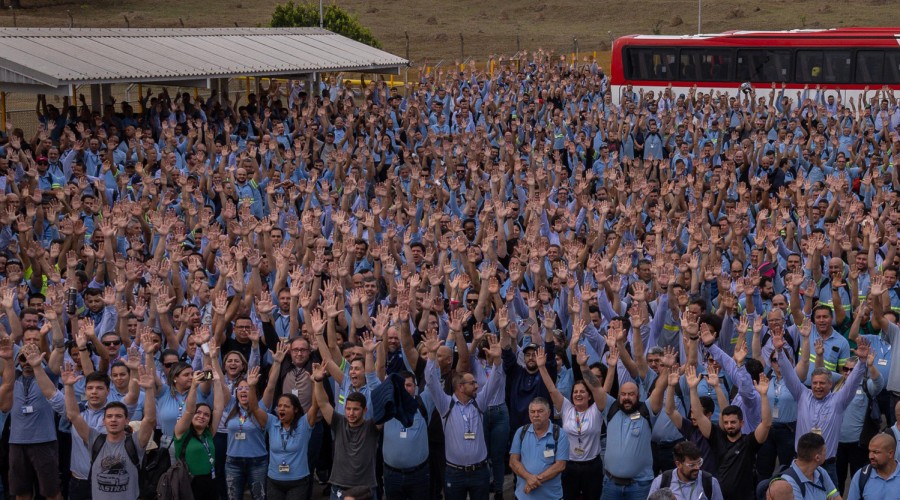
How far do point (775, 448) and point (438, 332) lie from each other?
2870 millimetres

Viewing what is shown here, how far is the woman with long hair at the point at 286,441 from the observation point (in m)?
8.59

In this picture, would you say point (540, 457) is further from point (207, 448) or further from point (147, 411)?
point (147, 411)

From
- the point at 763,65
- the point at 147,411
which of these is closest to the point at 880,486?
the point at 147,411

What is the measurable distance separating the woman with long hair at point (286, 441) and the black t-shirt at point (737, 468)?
286 cm

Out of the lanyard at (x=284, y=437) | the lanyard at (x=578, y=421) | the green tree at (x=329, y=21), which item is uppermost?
the green tree at (x=329, y=21)

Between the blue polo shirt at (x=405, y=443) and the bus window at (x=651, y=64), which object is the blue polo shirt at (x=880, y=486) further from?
the bus window at (x=651, y=64)

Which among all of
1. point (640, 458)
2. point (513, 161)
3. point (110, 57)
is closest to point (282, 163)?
point (513, 161)

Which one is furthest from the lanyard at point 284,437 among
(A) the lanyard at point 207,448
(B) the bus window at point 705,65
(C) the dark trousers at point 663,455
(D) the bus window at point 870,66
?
(B) the bus window at point 705,65

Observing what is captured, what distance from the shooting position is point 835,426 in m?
8.77

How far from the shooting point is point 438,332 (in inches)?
404

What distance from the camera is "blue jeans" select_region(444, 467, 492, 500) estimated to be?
8898 mm

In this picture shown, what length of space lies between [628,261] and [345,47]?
1581cm

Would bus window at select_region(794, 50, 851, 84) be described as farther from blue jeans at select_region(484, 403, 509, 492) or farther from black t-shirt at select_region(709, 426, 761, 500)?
black t-shirt at select_region(709, 426, 761, 500)

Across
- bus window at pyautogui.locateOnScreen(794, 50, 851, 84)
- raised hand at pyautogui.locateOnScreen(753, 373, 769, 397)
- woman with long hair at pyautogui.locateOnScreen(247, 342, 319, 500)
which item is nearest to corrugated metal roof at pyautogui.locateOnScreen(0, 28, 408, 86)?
bus window at pyautogui.locateOnScreen(794, 50, 851, 84)
